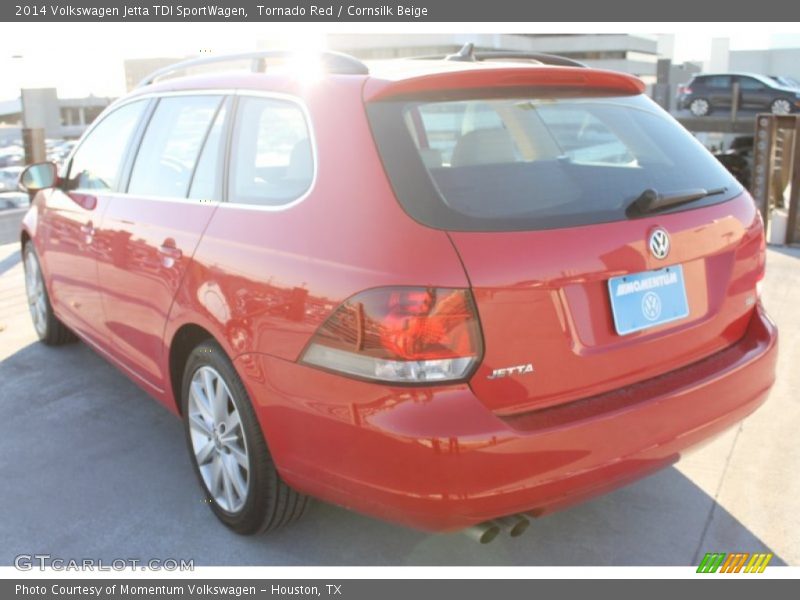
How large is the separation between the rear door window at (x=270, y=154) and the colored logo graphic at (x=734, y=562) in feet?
6.25

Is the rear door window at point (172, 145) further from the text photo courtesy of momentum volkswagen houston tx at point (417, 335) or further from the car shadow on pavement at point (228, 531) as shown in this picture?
the car shadow on pavement at point (228, 531)

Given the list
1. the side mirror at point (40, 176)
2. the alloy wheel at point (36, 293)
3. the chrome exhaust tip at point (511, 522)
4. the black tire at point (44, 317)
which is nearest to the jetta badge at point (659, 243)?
the chrome exhaust tip at point (511, 522)

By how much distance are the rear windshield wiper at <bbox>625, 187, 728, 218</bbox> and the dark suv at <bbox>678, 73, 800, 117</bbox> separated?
98.5 ft

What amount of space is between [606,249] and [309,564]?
154 centimetres

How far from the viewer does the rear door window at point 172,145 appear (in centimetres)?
343

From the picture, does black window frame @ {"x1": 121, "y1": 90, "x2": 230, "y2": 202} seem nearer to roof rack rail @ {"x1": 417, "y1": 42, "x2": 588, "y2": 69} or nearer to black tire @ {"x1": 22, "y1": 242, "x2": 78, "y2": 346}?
roof rack rail @ {"x1": 417, "y1": 42, "x2": 588, "y2": 69}

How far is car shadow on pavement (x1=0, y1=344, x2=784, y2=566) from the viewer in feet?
9.87

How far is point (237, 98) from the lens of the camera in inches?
126

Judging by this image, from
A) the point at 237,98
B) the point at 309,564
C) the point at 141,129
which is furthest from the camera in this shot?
the point at 141,129

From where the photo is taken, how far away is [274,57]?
3.21m

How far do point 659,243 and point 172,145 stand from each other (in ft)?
7.08

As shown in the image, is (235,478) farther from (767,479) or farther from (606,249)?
(767,479)

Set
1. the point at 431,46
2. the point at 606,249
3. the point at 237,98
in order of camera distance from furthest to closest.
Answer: the point at 431,46 → the point at 237,98 → the point at 606,249

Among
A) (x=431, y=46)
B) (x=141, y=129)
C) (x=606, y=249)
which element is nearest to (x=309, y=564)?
(x=606, y=249)
